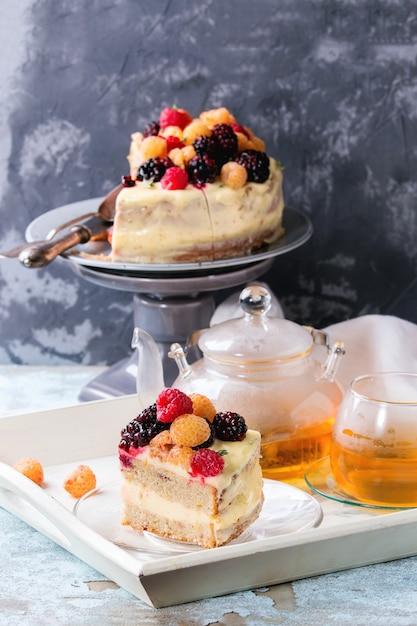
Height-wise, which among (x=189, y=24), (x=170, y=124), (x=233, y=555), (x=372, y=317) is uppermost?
(x=189, y=24)

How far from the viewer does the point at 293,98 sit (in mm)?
2020

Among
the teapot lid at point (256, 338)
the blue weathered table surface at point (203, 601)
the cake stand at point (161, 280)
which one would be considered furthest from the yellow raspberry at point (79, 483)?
the cake stand at point (161, 280)

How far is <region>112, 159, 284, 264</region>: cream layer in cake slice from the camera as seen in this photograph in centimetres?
174

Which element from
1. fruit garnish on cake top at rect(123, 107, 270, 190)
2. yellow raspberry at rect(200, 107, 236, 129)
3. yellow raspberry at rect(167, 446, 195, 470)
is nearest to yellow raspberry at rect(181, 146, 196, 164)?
fruit garnish on cake top at rect(123, 107, 270, 190)

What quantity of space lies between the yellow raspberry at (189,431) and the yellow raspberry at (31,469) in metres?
0.29

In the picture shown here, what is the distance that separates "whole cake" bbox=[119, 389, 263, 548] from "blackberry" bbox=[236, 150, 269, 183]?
2.06ft

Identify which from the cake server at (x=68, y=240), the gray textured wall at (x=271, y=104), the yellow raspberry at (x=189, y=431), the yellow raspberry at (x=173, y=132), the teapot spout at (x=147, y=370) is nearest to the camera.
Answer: the yellow raspberry at (x=189, y=431)

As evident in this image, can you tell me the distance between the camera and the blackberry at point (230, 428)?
1.22m

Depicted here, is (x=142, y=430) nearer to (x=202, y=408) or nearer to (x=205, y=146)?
(x=202, y=408)

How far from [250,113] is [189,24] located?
202 mm

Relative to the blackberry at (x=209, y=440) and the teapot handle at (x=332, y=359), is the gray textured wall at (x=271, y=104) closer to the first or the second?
the teapot handle at (x=332, y=359)

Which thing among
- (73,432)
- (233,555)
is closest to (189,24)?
(73,432)

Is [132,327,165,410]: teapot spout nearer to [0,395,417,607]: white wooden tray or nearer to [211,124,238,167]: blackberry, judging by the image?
[0,395,417,607]: white wooden tray

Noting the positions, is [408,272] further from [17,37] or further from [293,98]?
[17,37]
